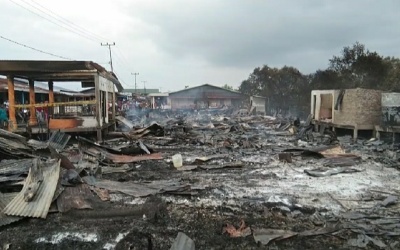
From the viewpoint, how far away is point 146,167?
11.0 meters

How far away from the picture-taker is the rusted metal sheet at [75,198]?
6.41m

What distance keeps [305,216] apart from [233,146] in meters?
9.63

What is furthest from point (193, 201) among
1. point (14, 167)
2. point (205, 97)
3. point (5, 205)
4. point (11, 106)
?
point (205, 97)

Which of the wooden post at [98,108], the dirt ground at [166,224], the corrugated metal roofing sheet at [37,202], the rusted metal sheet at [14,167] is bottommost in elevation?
the dirt ground at [166,224]

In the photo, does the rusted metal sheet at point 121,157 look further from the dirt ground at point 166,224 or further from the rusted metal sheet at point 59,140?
the dirt ground at point 166,224

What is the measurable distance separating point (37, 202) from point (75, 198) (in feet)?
2.36

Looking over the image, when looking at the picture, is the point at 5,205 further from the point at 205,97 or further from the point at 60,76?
the point at 205,97

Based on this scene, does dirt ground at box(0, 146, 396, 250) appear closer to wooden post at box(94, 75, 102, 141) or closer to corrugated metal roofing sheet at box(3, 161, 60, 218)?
A: corrugated metal roofing sheet at box(3, 161, 60, 218)

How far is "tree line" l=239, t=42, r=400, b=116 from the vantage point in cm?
3000

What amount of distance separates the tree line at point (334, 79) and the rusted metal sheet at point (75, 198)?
2580cm

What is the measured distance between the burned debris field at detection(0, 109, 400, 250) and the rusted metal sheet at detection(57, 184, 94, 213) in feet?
0.06

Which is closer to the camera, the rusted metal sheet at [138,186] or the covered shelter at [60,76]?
the rusted metal sheet at [138,186]

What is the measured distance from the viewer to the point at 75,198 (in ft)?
22.2

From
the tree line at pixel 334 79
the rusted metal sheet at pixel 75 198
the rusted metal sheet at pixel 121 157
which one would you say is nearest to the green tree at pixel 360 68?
the tree line at pixel 334 79
